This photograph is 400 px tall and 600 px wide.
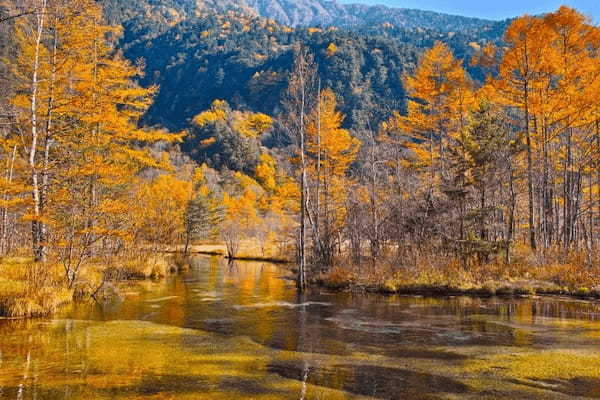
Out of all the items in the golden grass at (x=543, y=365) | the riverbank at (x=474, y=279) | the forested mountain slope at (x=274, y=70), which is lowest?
the golden grass at (x=543, y=365)

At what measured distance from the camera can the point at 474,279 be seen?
18266mm

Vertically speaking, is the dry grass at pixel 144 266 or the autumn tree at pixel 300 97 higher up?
the autumn tree at pixel 300 97

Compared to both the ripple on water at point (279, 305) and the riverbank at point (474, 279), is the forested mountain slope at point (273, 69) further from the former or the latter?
the ripple on water at point (279, 305)

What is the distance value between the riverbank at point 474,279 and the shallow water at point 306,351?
165cm

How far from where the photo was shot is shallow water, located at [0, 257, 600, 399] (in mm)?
6805

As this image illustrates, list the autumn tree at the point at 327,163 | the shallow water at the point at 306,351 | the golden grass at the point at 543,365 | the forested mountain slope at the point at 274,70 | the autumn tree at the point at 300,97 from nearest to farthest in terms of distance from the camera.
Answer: the shallow water at the point at 306,351 < the golden grass at the point at 543,365 < the autumn tree at the point at 300,97 < the autumn tree at the point at 327,163 < the forested mountain slope at the point at 274,70

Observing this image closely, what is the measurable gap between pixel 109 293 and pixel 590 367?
14.2 meters

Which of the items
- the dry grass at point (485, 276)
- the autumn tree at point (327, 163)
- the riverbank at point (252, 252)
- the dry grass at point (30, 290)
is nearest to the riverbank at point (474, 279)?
the dry grass at point (485, 276)

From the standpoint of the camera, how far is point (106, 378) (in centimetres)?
723

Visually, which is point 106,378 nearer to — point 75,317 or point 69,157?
point 75,317

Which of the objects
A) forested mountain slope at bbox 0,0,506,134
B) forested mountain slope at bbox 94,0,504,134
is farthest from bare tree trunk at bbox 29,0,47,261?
forested mountain slope at bbox 94,0,504,134

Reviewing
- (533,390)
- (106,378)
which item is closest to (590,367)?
(533,390)

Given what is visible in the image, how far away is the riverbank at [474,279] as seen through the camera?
676 inches

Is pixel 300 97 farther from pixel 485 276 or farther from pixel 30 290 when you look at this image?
pixel 30 290
